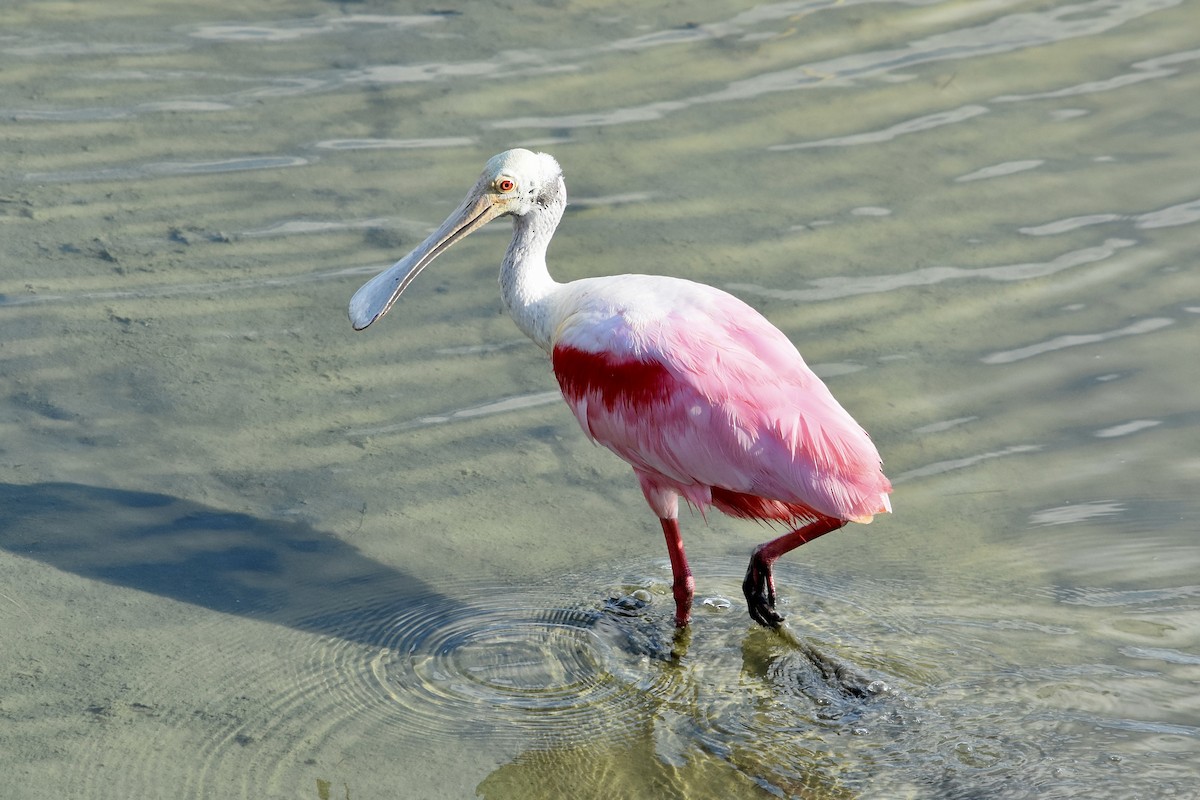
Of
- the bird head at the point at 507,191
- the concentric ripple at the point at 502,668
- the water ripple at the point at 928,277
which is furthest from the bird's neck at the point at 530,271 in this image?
the water ripple at the point at 928,277

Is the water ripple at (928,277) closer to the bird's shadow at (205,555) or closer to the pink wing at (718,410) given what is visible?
the pink wing at (718,410)

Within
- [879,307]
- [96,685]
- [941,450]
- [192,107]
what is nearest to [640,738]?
[96,685]

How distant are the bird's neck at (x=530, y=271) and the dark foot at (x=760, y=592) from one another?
1061 millimetres

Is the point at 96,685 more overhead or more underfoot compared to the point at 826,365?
more underfoot

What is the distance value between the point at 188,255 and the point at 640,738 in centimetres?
347

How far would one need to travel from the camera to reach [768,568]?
4.91 m

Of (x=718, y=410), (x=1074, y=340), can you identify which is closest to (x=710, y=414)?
(x=718, y=410)

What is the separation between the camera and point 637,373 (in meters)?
4.84

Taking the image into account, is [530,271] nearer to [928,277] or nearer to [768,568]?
[768,568]

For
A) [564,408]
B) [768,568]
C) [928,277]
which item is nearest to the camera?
[768,568]

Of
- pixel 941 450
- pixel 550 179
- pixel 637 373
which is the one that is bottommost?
pixel 941 450

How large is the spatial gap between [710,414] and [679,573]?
1.87 feet

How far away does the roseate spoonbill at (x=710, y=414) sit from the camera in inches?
182

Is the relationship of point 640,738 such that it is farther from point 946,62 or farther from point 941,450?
point 946,62
